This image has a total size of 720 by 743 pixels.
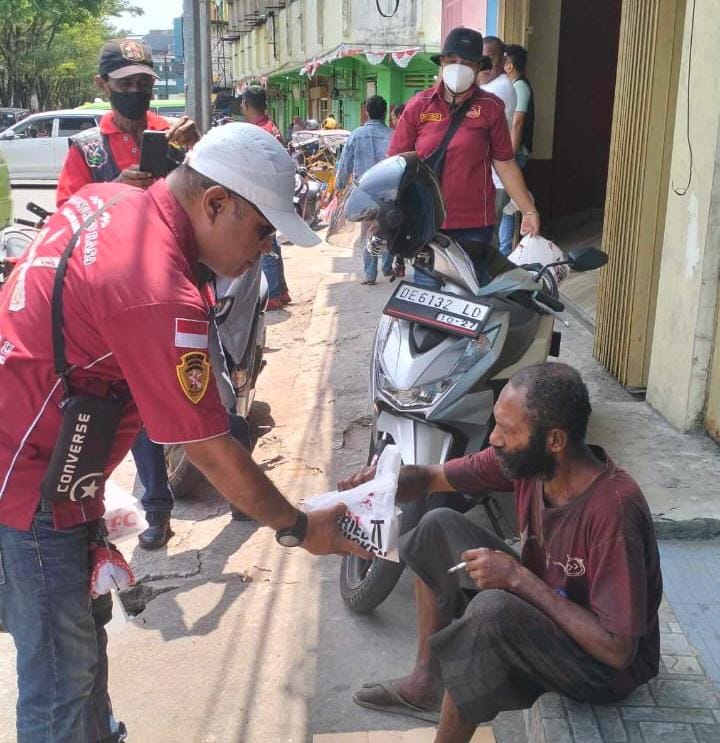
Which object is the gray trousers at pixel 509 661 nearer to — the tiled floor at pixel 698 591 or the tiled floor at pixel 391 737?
the tiled floor at pixel 391 737

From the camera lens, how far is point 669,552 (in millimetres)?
3283

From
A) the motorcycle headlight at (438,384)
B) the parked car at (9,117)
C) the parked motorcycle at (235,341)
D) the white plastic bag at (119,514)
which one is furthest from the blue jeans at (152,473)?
the parked car at (9,117)

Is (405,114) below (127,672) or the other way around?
the other way around

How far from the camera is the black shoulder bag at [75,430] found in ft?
5.63

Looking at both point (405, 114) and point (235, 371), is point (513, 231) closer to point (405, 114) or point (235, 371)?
point (405, 114)

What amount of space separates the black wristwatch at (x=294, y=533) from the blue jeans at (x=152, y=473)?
1613 millimetres

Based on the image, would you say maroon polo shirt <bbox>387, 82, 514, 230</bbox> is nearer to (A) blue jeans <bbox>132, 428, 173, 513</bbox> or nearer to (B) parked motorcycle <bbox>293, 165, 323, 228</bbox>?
(B) parked motorcycle <bbox>293, 165, 323, 228</bbox>

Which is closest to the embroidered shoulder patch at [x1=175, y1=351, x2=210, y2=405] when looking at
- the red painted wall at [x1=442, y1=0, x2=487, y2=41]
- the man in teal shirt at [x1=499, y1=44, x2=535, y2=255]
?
the man in teal shirt at [x1=499, y1=44, x2=535, y2=255]

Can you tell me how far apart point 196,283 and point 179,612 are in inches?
69.0

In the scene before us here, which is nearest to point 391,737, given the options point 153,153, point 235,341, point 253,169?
point 253,169

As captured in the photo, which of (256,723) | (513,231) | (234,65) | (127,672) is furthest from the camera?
(234,65)

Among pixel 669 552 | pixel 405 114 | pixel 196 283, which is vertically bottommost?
pixel 669 552

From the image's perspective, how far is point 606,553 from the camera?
1.90 m

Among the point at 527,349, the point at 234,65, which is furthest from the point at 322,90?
the point at 527,349
